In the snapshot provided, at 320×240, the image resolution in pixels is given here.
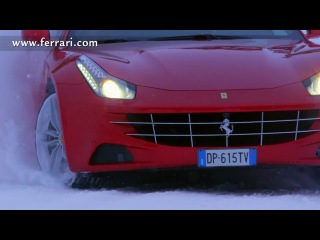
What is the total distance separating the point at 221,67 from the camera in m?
5.51

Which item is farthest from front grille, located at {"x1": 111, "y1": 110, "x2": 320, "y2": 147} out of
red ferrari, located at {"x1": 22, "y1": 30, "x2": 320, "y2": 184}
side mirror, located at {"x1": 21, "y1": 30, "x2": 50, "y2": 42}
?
side mirror, located at {"x1": 21, "y1": 30, "x2": 50, "y2": 42}

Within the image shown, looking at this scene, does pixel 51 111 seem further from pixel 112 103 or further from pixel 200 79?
pixel 200 79

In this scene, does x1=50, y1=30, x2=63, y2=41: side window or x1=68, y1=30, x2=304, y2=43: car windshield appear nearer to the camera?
x1=68, y1=30, x2=304, y2=43: car windshield

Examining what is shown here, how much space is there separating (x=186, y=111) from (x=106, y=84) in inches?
22.7

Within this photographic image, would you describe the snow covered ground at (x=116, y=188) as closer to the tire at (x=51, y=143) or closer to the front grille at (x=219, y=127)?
the tire at (x=51, y=143)

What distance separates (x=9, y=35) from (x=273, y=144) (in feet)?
9.39

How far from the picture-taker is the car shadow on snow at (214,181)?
554 centimetres

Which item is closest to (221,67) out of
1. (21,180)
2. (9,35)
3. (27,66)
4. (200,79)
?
(200,79)

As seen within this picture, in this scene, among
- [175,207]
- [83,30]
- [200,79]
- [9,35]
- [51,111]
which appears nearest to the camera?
[175,207]

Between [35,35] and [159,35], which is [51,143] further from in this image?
[159,35]

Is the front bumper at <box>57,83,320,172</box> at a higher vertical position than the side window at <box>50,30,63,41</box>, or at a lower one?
lower

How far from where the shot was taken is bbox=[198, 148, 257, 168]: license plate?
522 centimetres

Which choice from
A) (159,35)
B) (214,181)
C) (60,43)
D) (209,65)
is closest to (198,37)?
(159,35)

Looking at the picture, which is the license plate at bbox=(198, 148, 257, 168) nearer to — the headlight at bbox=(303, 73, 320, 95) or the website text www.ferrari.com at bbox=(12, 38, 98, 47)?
the headlight at bbox=(303, 73, 320, 95)
